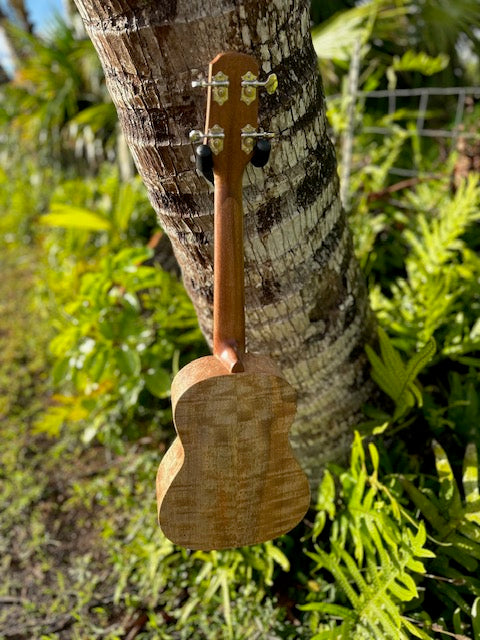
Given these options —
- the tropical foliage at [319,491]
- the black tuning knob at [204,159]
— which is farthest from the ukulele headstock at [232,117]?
the tropical foliage at [319,491]

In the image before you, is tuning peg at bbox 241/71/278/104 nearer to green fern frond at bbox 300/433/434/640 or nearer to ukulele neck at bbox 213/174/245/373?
ukulele neck at bbox 213/174/245/373

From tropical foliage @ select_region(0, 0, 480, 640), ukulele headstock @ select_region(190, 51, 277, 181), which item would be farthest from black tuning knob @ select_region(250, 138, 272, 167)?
tropical foliage @ select_region(0, 0, 480, 640)

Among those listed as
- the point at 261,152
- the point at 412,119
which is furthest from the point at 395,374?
the point at 412,119

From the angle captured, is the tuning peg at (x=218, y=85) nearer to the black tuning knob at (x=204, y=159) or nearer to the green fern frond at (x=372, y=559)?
the black tuning knob at (x=204, y=159)

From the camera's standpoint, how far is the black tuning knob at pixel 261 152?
1.07 metres

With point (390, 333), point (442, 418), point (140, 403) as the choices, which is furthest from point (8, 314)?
point (442, 418)

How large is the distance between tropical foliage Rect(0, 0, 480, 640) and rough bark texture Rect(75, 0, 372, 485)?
0.59 feet

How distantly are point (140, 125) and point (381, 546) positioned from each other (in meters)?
1.23

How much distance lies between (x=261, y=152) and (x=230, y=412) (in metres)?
0.50

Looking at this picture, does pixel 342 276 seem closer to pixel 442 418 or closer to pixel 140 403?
pixel 442 418

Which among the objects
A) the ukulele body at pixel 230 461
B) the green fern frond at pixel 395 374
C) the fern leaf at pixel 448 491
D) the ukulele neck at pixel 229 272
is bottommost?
the fern leaf at pixel 448 491

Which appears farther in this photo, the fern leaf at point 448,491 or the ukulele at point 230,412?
the fern leaf at point 448,491

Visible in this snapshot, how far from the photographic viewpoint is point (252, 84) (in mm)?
1022

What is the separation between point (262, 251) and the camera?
135 centimetres
